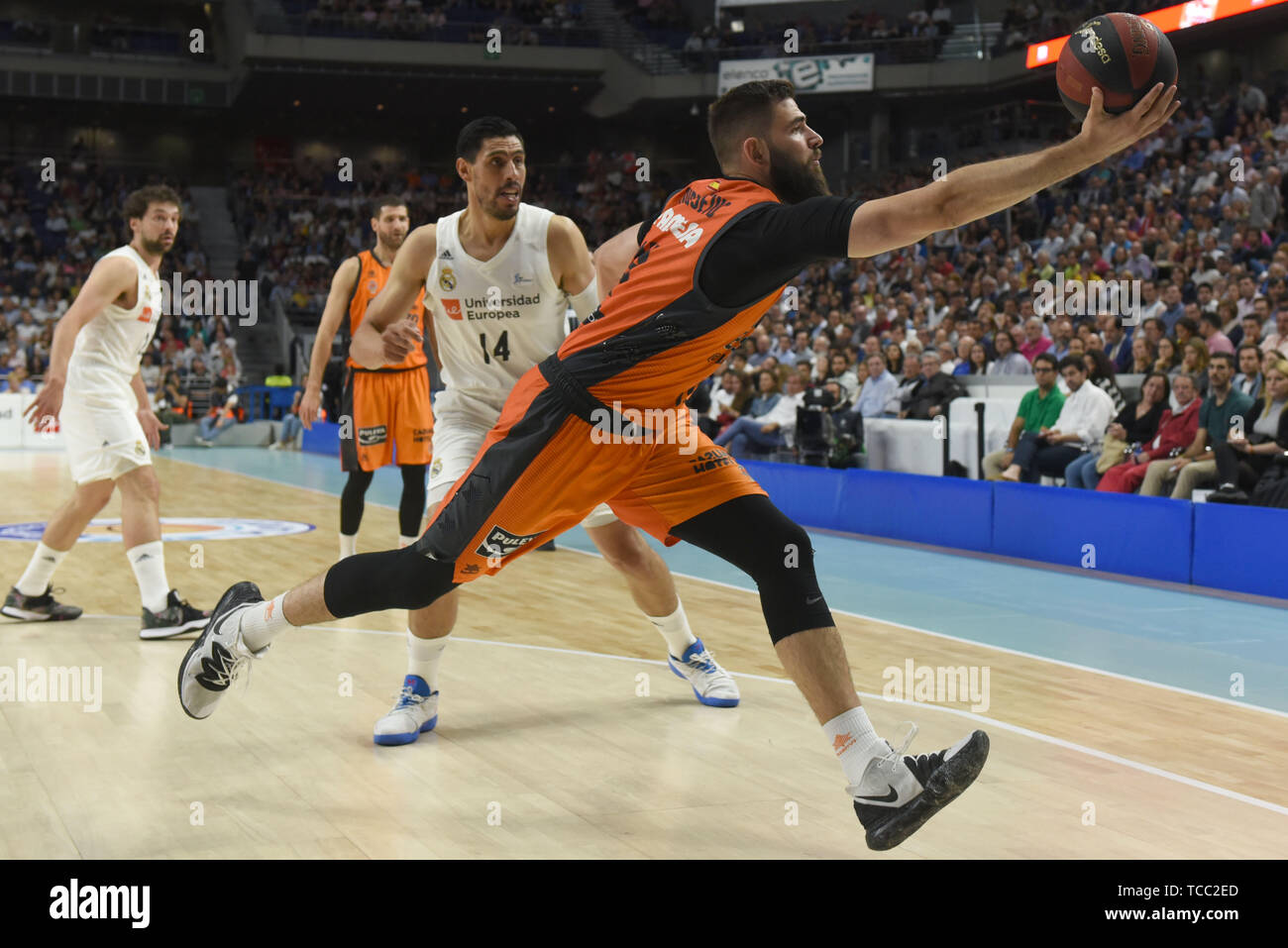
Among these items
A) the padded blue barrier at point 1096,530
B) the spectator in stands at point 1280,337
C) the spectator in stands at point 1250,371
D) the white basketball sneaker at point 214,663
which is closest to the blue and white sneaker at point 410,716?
the white basketball sneaker at point 214,663

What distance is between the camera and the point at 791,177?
299cm

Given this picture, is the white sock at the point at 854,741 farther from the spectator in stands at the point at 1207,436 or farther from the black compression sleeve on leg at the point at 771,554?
the spectator in stands at the point at 1207,436

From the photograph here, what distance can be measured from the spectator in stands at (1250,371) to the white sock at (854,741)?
20.8 ft

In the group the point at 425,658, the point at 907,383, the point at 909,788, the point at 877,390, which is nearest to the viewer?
the point at 909,788

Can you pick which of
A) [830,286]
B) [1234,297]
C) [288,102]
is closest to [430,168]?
[288,102]

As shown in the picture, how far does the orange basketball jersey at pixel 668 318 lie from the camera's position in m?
2.92

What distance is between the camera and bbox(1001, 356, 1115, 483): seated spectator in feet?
29.3

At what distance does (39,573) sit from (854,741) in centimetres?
442

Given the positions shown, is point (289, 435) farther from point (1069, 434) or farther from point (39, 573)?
point (39, 573)

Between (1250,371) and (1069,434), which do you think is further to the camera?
(1069,434)

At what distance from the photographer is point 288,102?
29484 mm

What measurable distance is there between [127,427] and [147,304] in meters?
0.57

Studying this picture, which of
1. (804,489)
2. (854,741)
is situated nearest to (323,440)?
(804,489)

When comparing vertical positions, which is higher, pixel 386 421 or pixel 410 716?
pixel 386 421
